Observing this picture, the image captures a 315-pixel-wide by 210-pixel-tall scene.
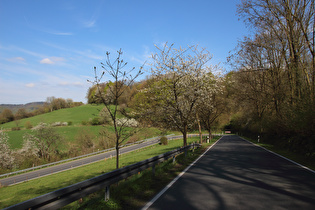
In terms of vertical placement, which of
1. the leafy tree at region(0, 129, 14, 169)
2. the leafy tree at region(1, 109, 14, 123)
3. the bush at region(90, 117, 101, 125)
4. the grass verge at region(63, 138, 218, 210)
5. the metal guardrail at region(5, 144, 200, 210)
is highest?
the leafy tree at region(1, 109, 14, 123)

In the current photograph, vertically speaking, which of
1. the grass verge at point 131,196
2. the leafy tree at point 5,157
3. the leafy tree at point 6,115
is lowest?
the leafy tree at point 5,157

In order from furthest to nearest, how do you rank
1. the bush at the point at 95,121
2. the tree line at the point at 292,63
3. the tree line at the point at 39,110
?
the tree line at the point at 39,110
the bush at the point at 95,121
the tree line at the point at 292,63

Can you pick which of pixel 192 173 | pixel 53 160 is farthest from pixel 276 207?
pixel 53 160

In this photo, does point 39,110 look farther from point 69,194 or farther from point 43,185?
point 69,194

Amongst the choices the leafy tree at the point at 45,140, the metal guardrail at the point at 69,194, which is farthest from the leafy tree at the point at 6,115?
the metal guardrail at the point at 69,194

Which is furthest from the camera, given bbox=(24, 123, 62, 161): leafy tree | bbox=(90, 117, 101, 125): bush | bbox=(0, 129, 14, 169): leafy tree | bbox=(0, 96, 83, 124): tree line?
bbox=(0, 96, 83, 124): tree line

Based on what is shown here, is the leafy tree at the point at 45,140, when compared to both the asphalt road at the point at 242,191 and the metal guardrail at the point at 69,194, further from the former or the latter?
the metal guardrail at the point at 69,194

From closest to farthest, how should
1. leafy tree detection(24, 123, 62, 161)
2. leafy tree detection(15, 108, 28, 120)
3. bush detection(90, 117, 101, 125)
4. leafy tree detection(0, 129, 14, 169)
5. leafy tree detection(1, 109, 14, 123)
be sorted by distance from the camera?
1. leafy tree detection(0, 129, 14, 169)
2. leafy tree detection(24, 123, 62, 161)
3. bush detection(90, 117, 101, 125)
4. leafy tree detection(1, 109, 14, 123)
5. leafy tree detection(15, 108, 28, 120)

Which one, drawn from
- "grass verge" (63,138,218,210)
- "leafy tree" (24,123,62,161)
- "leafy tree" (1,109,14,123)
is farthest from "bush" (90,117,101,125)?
"grass verge" (63,138,218,210)

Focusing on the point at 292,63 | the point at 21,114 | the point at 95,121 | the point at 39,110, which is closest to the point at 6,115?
the point at 21,114

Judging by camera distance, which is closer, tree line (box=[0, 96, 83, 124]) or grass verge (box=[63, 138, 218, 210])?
grass verge (box=[63, 138, 218, 210])

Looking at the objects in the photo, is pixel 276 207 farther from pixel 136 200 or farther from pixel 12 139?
pixel 12 139

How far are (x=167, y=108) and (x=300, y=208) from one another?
1132cm

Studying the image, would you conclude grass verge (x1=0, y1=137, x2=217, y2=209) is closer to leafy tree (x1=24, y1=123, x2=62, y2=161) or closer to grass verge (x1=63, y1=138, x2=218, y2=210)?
grass verge (x1=63, y1=138, x2=218, y2=210)
